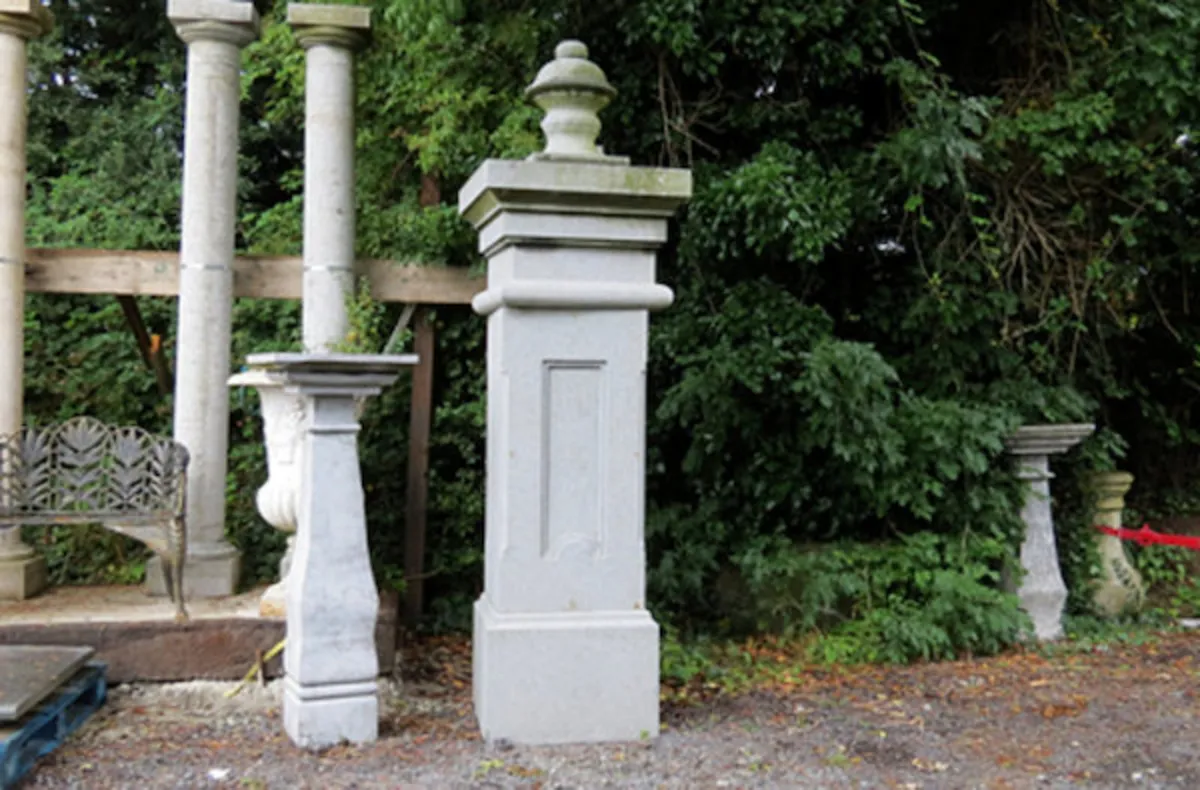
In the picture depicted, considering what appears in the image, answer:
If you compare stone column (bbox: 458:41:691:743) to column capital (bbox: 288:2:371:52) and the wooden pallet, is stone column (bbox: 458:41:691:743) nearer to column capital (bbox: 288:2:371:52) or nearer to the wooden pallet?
the wooden pallet

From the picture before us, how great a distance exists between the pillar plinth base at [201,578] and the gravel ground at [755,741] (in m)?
0.65

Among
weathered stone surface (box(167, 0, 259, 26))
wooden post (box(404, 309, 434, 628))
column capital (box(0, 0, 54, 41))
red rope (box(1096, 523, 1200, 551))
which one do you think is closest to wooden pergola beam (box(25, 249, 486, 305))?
wooden post (box(404, 309, 434, 628))

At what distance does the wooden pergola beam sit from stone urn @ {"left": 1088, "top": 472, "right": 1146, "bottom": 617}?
409cm

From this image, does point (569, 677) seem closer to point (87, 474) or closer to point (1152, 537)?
point (87, 474)

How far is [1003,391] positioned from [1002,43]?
83.5 inches

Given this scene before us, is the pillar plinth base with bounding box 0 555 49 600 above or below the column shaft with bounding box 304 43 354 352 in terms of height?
below

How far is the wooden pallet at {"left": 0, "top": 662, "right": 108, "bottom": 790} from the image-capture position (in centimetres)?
322

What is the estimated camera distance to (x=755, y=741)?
3.77 meters

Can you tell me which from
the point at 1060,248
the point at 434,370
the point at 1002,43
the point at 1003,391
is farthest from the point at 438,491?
the point at 1002,43

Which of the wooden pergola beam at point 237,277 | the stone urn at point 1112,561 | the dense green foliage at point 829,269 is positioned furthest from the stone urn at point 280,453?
the stone urn at point 1112,561

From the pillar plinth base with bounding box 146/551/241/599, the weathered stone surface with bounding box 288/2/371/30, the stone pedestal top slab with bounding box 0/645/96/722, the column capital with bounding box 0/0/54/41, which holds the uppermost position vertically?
the weathered stone surface with bounding box 288/2/371/30

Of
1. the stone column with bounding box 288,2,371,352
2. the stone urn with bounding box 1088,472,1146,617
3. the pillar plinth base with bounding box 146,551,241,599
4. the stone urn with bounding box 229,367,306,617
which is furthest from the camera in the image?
the stone urn with bounding box 1088,472,1146,617

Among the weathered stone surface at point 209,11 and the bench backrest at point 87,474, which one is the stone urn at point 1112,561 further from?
the weathered stone surface at point 209,11

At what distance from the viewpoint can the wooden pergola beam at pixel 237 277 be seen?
509 centimetres
